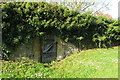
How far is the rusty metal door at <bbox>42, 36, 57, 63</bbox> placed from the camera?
289 inches

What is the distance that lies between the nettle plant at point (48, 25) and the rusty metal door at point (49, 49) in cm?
56

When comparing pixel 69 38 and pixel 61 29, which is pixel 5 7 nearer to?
pixel 61 29

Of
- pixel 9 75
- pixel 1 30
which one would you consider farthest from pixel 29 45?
pixel 9 75

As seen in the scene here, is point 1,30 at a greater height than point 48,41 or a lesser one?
greater

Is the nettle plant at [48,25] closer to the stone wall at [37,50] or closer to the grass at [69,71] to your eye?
the stone wall at [37,50]

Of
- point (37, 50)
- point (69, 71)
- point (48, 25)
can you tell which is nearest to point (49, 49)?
point (37, 50)

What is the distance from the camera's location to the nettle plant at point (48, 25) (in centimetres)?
597

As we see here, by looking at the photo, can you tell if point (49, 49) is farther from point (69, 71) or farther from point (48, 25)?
point (69, 71)

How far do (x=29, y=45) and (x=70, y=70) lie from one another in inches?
115

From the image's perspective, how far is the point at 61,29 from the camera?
23.7ft

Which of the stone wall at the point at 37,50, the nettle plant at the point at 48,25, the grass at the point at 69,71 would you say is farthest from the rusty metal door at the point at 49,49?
the grass at the point at 69,71

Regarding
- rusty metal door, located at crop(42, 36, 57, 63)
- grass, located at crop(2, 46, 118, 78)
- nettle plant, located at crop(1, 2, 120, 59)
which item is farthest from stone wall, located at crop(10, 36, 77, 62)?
grass, located at crop(2, 46, 118, 78)

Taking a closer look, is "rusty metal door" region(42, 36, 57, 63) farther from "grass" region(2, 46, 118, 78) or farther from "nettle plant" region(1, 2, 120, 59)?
"grass" region(2, 46, 118, 78)

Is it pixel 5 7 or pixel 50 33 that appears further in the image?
pixel 50 33
